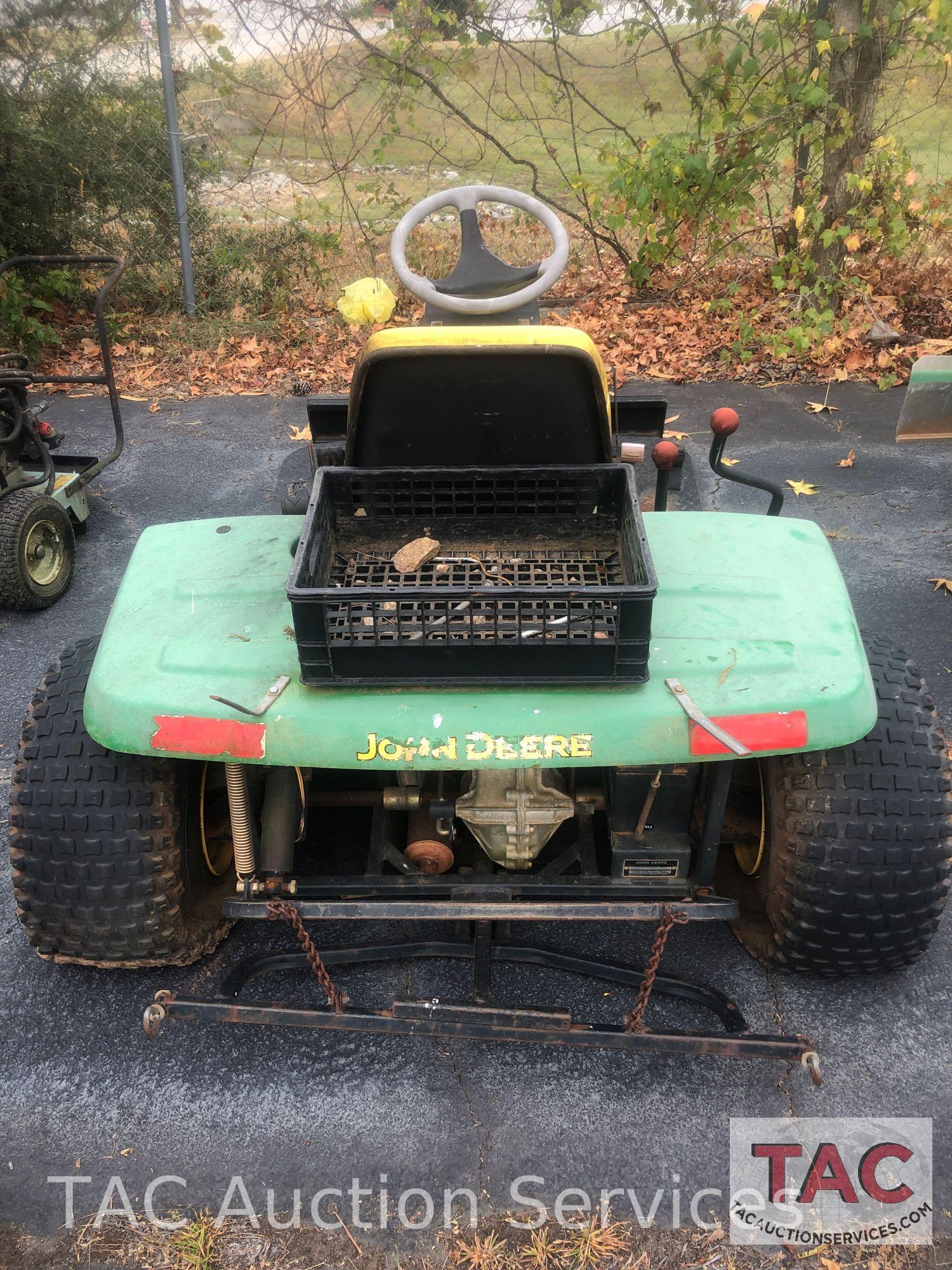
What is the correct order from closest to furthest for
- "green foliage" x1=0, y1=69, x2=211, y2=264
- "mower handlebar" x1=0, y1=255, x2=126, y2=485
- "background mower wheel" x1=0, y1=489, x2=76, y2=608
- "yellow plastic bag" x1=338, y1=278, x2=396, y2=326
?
"yellow plastic bag" x1=338, y1=278, x2=396, y2=326 < "background mower wheel" x1=0, y1=489, x2=76, y2=608 < "mower handlebar" x1=0, y1=255, x2=126, y2=485 < "green foliage" x1=0, y1=69, x2=211, y2=264

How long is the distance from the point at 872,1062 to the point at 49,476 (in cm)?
403

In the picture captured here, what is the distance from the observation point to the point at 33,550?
4.37 m

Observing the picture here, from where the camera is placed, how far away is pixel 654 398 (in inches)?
134

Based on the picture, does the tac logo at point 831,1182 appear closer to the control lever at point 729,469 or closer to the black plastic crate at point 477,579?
the black plastic crate at point 477,579

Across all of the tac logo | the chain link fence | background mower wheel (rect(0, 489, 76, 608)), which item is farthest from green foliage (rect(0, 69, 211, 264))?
the tac logo

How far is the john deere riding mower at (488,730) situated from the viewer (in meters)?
2.05

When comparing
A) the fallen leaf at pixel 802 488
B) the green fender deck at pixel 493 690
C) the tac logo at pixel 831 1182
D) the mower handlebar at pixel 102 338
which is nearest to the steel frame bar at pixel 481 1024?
the tac logo at pixel 831 1182

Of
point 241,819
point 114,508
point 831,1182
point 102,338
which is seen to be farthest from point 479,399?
point 114,508

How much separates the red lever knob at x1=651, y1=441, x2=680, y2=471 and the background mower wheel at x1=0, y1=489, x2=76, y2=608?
2.81 metres

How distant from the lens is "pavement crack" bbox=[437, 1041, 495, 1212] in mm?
2215

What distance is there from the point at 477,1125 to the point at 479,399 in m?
1.78

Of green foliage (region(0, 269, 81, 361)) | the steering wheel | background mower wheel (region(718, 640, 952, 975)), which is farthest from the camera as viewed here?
green foliage (region(0, 269, 81, 361))

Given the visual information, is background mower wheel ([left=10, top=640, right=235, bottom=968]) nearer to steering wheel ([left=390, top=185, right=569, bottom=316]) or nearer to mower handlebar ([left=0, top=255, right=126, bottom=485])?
steering wheel ([left=390, top=185, right=569, bottom=316])

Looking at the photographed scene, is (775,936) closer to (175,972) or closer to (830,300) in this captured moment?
(175,972)
